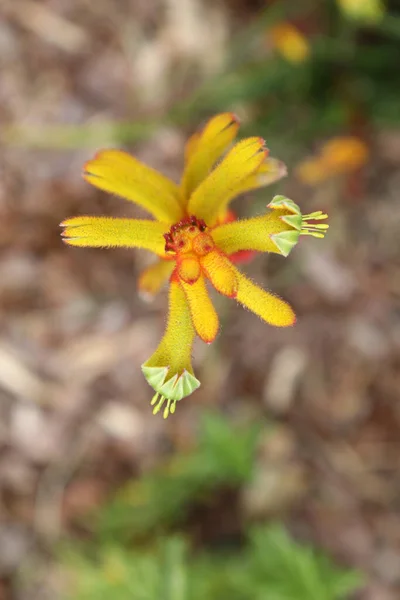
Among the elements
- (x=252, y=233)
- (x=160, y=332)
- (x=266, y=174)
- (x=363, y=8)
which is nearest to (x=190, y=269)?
(x=252, y=233)

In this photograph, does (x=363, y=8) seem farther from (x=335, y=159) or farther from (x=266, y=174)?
(x=266, y=174)

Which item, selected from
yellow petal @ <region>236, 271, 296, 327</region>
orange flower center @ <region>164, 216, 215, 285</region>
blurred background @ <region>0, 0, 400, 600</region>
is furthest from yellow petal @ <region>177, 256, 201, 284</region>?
blurred background @ <region>0, 0, 400, 600</region>

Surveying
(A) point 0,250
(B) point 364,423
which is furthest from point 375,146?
(A) point 0,250

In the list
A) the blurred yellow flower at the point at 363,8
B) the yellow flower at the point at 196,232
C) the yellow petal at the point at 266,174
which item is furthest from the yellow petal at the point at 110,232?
the blurred yellow flower at the point at 363,8

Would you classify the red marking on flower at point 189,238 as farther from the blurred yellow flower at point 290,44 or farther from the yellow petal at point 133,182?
the blurred yellow flower at point 290,44

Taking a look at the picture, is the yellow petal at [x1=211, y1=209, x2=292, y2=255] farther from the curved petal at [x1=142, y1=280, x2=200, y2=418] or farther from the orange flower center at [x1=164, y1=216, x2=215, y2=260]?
the curved petal at [x1=142, y1=280, x2=200, y2=418]

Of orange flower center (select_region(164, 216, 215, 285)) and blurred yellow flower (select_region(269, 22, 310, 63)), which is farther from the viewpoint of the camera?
blurred yellow flower (select_region(269, 22, 310, 63))
